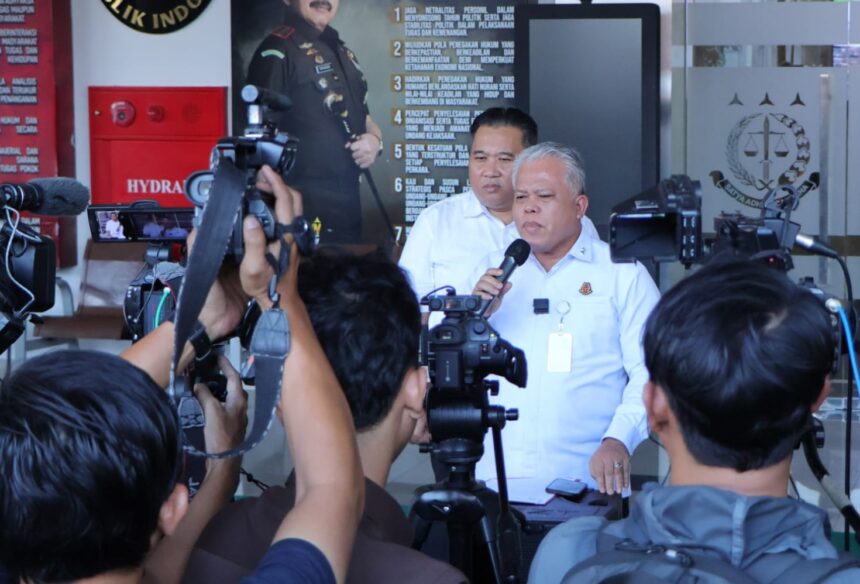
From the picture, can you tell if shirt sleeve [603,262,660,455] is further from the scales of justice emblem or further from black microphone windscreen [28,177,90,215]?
the scales of justice emblem

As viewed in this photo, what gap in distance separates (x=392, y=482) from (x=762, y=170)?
227cm

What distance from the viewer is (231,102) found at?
596 centimetres

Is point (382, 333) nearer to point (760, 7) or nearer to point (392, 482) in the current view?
point (392, 482)

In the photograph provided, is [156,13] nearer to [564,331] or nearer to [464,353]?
[564,331]

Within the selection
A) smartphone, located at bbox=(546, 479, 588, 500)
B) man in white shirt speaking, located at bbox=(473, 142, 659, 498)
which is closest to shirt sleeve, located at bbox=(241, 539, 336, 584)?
smartphone, located at bbox=(546, 479, 588, 500)

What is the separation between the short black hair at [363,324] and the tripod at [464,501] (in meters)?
0.33

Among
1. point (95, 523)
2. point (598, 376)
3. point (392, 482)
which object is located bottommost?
point (392, 482)

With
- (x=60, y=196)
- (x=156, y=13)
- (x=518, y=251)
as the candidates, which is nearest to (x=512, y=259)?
(x=518, y=251)

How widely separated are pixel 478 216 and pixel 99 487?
2.77 meters

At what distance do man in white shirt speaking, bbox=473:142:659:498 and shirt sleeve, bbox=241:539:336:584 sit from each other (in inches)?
68.5

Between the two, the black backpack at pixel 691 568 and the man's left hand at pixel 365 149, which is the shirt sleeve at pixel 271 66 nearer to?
the man's left hand at pixel 365 149

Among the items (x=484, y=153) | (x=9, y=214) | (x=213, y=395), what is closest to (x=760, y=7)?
(x=484, y=153)

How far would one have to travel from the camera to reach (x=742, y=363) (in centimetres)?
110

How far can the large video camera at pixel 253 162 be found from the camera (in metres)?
1.17
